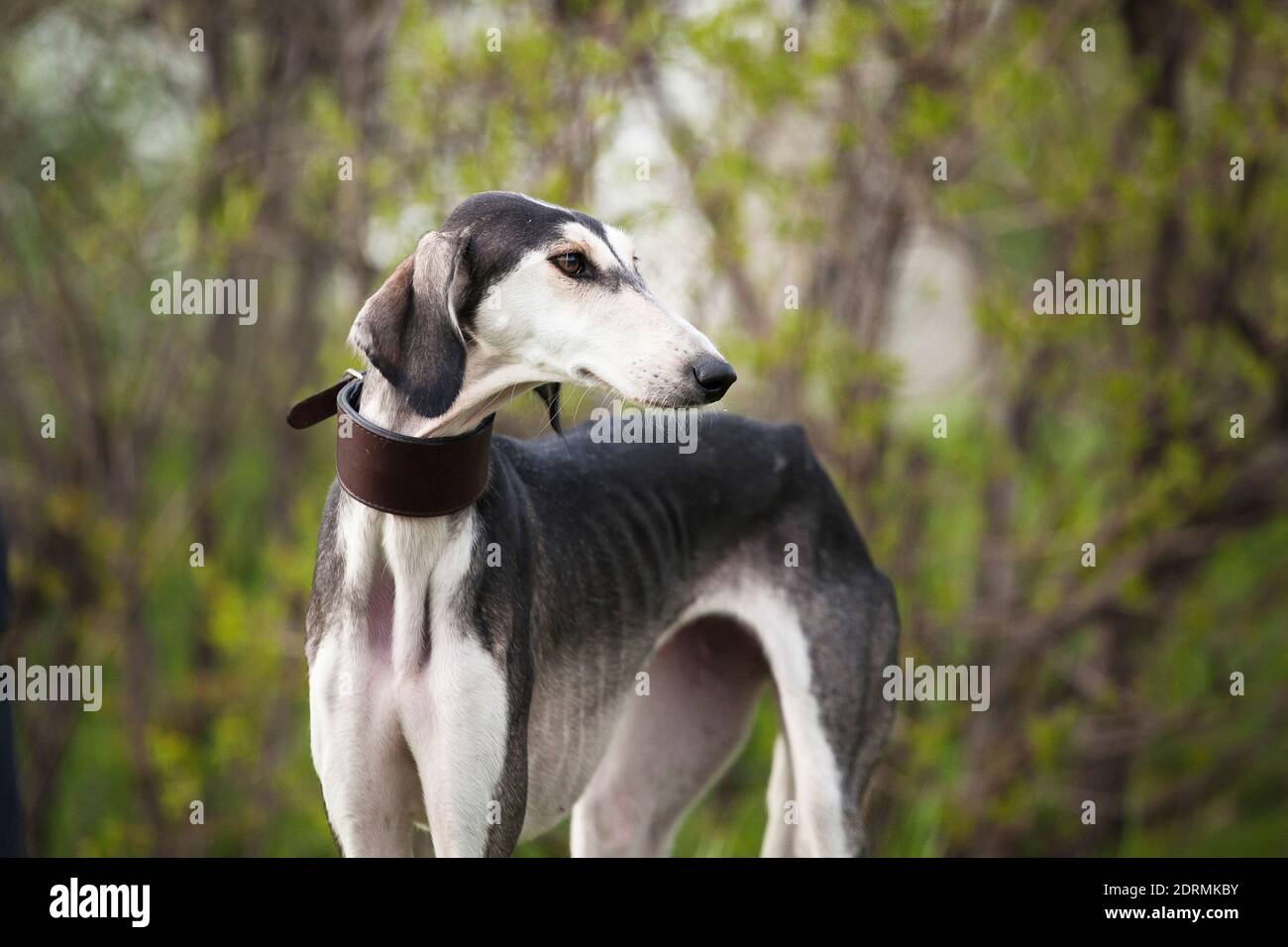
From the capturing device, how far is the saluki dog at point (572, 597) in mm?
2318

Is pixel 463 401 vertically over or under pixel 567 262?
under

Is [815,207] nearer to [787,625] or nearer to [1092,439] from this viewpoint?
[1092,439]

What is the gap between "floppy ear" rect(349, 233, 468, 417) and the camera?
225cm

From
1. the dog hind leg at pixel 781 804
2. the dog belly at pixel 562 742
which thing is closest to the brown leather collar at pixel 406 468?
the dog belly at pixel 562 742

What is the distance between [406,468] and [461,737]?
458mm

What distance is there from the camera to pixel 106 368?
23.5ft

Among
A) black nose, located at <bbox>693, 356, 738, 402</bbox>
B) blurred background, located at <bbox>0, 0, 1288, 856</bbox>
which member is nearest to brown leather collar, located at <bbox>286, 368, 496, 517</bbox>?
black nose, located at <bbox>693, 356, 738, 402</bbox>

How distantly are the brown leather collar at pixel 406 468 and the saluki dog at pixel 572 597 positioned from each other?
4 cm

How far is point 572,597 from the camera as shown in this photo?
2750mm

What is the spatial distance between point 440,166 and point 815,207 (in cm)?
162

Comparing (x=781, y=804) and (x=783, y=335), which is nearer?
(x=781, y=804)

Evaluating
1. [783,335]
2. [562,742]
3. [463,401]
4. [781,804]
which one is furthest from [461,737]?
[783,335]

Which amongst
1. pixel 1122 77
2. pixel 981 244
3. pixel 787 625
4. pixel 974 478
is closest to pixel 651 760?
pixel 787 625

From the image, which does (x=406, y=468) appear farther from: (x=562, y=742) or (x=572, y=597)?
(x=562, y=742)
